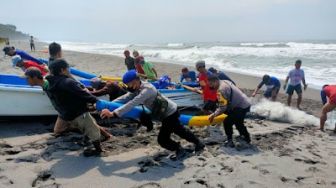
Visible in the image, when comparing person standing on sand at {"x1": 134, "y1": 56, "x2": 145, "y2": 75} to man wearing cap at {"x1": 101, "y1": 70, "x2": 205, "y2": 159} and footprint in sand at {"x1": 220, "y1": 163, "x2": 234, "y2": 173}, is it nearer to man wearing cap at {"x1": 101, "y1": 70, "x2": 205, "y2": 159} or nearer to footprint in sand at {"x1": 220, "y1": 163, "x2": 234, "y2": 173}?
man wearing cap at {"x1": 101, "y1": 70, "x2": 205, "y2": 159}

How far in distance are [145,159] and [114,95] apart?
2.16 metres

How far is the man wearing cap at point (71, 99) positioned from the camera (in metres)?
4.93

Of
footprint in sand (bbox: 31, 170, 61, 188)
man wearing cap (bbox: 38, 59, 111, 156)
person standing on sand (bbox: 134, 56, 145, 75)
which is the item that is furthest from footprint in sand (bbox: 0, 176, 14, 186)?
person standing on sand (bbox: 134, 56, 145, 75)

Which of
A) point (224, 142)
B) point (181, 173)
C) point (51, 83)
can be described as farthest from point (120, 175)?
point (224, 142)

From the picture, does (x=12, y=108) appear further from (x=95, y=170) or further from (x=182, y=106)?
(x=182, y=106)

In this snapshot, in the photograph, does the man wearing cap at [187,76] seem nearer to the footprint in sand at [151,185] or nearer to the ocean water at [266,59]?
the footprint in sand at [151,185]

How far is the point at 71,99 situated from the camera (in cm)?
499

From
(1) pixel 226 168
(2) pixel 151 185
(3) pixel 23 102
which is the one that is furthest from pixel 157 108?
(3) pixel 23 102

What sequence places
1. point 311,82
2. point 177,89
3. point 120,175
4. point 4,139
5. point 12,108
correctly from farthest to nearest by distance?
1. point 311,82
2. point 177,89
3. point 12,108
4. point 4,139
5. point 120,175

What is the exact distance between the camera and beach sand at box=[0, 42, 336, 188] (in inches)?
174

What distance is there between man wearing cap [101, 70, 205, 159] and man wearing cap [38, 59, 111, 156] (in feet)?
1.64

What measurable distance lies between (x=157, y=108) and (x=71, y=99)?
1.27 m

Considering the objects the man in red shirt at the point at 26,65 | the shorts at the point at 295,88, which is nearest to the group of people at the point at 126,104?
the man in red shirt at the point at 26,65

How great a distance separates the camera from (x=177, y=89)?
26.8 feet
